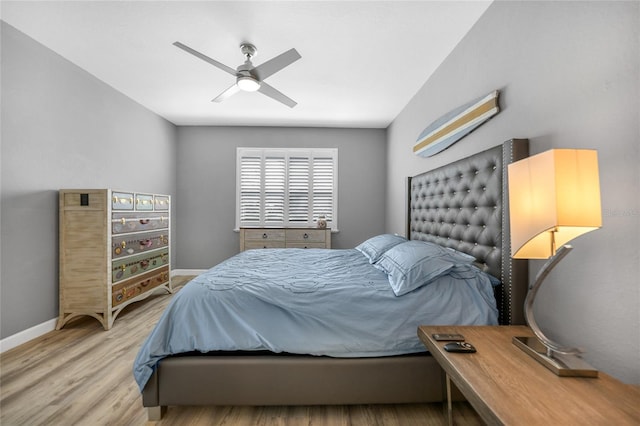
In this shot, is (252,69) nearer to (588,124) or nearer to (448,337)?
(588,124)

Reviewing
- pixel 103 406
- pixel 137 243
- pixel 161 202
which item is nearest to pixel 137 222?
pixel 137 243

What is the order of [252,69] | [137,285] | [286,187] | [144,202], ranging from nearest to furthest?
[252,69], [137,285], [144,202], [286,187]

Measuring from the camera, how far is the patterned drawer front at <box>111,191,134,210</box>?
8.66 ft

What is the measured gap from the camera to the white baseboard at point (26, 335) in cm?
212

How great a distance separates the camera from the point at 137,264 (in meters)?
2.99

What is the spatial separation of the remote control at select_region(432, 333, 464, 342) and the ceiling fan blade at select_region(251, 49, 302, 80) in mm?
1970

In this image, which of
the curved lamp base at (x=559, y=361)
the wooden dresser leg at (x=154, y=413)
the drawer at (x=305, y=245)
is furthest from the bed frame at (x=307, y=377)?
the drawer at (x=305, y=245)

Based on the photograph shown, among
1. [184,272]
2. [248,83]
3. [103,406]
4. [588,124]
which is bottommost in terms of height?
[103,406]

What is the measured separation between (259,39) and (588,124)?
2231 mm

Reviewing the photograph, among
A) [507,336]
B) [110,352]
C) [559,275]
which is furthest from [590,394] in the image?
[110,352]

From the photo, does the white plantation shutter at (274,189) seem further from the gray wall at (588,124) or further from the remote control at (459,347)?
the remote control at (459,347)

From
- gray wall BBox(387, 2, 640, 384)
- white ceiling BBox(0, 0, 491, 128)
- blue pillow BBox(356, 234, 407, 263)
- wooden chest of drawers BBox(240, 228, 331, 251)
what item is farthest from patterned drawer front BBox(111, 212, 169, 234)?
gray wall BBox(387, 2, 640, 384)

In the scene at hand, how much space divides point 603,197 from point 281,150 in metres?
3.98

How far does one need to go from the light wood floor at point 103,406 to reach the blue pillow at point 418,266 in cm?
69
